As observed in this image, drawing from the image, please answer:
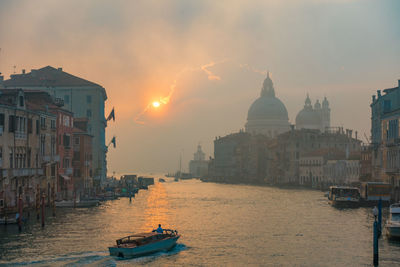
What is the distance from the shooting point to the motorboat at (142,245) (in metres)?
33.0

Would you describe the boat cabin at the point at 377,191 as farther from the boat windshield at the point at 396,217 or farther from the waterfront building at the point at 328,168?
the waterfront building at the point at 328,168

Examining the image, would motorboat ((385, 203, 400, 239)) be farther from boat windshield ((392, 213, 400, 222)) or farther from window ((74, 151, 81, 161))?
window ((74, 151, 81, 161))

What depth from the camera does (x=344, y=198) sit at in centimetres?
6881

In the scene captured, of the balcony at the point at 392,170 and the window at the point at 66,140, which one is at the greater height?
the window at the point at 66,140

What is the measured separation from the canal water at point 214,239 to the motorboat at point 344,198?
21.5 ft

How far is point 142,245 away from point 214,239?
8.21 m

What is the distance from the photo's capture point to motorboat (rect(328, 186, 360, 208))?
225 ft

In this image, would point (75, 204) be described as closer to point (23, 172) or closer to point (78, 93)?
point (23, 172)

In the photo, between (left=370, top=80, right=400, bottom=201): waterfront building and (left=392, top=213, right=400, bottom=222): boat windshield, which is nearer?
(left=392, top=213, right=400, bottom=222): boat windshield

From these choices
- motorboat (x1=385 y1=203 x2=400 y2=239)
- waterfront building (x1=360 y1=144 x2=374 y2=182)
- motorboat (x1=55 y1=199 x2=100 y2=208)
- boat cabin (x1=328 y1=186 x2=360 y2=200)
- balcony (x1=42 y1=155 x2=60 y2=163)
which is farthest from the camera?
waterfront building (x1=360 y1=144 x2=374 y2=182)

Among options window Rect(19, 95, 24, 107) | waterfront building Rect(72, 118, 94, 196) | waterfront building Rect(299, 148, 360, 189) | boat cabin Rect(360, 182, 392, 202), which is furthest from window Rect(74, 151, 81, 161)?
waterfront building Rect(299, 148, 360, 189)

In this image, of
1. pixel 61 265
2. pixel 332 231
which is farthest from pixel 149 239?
pixel 332 231

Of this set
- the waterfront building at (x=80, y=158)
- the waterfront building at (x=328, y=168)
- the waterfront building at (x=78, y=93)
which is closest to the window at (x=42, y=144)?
the waterfront building at (x=80, y=158)

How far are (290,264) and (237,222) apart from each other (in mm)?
19565
